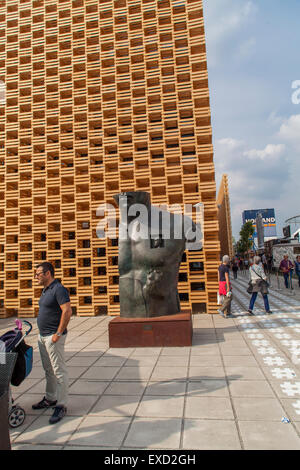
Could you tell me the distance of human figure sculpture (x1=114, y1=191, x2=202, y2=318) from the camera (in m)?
5.69

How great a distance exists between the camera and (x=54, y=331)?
317 cm

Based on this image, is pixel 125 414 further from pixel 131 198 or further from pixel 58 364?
pixel 131 198

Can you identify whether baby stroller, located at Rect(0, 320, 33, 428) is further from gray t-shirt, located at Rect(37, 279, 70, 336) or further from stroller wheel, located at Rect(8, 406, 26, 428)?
gray t-shirt, located at Rect(37, 279, 70, 336)

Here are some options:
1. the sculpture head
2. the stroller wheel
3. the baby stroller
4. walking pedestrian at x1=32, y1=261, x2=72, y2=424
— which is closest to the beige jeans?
walking pedestrian at x1=32, y1=261, x2=72, y2=424

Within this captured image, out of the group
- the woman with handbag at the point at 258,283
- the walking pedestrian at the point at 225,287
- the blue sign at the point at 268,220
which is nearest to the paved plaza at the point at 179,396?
the walking pedestrian at the point at 225,287

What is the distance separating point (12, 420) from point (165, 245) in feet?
12.0

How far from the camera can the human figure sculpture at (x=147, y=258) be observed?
18.7ft

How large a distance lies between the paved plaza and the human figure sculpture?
33.4 inches

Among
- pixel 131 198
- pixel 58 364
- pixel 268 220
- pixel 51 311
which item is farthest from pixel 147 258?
pixel 268 220

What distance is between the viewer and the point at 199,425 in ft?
8.99

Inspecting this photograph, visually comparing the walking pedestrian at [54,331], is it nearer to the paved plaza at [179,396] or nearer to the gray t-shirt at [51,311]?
the gray t-shirt at [51,311]

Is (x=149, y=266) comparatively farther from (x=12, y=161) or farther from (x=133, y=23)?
(x=133, y=23)

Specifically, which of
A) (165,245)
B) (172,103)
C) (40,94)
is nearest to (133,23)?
(172,103)

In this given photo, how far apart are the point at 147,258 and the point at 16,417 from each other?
3322mm
